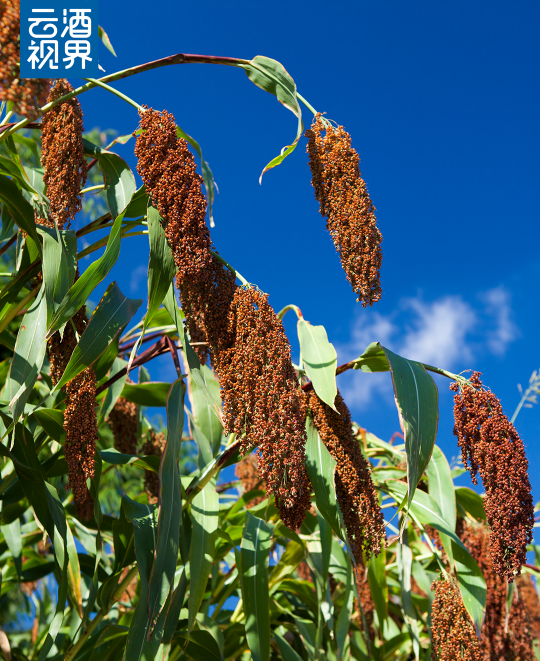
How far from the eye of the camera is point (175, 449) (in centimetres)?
126

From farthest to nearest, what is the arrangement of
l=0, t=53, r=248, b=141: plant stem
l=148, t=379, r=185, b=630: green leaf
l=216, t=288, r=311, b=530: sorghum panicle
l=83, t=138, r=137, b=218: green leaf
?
l=83, t=138, r=137, b=218: green leaf, l=0, t=53, r=248, b=141: plant stem, l=148, t=379, r=185, b=630: green leaf, l=216, t=288, r=311, b=530: sorghum panicle

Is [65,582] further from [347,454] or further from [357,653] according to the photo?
[357,653]

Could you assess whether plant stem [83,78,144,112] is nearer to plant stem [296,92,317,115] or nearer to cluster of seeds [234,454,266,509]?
plant stem [296,92,317,115]

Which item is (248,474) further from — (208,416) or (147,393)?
(208,416)

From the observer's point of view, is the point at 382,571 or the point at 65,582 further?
the point at 382,571

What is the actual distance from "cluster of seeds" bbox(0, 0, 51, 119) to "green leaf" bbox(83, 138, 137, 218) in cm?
69

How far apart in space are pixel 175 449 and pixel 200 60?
0.87 metres

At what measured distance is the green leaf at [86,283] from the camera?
123 centimetres

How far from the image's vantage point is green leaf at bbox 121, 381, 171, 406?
2029mm

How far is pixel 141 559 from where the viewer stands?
51.3 inches

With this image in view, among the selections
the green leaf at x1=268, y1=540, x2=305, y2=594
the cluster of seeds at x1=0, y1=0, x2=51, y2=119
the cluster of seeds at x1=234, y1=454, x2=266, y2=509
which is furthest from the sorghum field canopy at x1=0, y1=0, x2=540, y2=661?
the cluster of seeds at x1=234, y1=454, x2=266, y2=509

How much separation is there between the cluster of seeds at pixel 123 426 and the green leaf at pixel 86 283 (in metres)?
0.88

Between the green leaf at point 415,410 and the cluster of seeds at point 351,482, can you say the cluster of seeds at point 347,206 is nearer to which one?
the green leaf at point 415,410

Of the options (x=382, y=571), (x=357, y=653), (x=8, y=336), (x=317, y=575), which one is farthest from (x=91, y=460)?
(x=357, y=653)
